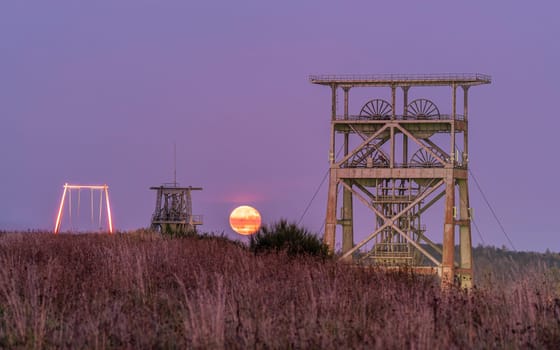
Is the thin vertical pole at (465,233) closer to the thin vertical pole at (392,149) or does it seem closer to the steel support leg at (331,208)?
the thin vertical pole at (392,149)

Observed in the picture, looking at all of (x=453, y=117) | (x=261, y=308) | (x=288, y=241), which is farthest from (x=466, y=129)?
(x=261, y=308)

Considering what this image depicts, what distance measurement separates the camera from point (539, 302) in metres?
14.2

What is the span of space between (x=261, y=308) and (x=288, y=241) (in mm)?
11472

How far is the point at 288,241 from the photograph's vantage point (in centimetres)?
2519

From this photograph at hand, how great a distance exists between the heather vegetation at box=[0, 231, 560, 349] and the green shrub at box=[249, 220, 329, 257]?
3.66m

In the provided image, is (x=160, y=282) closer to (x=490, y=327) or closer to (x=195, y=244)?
(x=490, y=327)

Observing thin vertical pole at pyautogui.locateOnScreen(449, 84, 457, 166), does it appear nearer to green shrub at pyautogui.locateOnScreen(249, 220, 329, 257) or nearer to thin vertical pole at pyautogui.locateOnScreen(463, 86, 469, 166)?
thin vertical pole at pyautogui.locateOnScreen(463, 86, 469, 166)

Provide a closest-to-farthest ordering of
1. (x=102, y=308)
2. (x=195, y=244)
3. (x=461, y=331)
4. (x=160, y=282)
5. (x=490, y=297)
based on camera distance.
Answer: (x=461, y=331)
(x=102, y=308)
(x=490, y=297)
(x=160, y=282)
(x=195, y=244)

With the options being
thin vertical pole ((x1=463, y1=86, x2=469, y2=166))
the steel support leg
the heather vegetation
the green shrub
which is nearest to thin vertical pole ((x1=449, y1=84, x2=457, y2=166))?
thin vertical pole ((x1=463, y1=86, x2=469, y2=166))

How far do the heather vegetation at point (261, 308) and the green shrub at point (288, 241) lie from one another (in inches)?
144

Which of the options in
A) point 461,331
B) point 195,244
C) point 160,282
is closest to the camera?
point 461,331

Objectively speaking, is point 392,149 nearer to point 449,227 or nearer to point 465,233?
point 449,227

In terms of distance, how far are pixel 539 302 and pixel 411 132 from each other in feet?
162

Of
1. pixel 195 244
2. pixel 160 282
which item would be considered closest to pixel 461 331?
pixel 160 282
